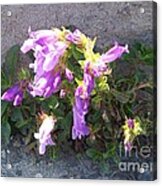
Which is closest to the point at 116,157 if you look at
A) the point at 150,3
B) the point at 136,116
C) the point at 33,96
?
the point at 136,116

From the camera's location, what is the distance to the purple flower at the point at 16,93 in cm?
183

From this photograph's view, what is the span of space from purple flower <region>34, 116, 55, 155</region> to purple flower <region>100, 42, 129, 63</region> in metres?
0.20

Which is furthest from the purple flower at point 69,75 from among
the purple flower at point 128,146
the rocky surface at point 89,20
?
the purple flower at point 128,146

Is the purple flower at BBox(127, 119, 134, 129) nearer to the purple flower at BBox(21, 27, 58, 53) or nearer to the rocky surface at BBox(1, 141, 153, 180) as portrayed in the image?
the rocky surface at BBox(1, 141, 153, 180)

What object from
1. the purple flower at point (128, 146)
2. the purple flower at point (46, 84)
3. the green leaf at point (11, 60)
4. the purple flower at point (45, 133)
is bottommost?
the purple flower at point (128, 146)

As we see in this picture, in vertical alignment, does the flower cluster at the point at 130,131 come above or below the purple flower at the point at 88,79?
below

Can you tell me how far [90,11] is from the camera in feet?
5.89

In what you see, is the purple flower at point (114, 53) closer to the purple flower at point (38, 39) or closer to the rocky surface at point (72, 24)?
the rocky surface at point (72, 24)

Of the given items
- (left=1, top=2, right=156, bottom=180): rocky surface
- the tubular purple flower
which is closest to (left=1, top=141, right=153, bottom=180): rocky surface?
(left=1, top=2, right=156, bottom=180): rocky surface

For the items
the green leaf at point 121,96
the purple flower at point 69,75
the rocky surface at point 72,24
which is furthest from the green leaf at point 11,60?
the green leaf at point 121,96

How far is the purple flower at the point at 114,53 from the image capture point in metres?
1.77

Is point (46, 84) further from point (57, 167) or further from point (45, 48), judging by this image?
point (57, 167)

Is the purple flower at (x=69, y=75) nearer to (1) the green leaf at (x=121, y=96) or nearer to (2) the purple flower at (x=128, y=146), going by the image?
(1) the green leaf at (x=121, y=96)

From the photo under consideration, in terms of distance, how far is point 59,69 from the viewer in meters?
1.80
